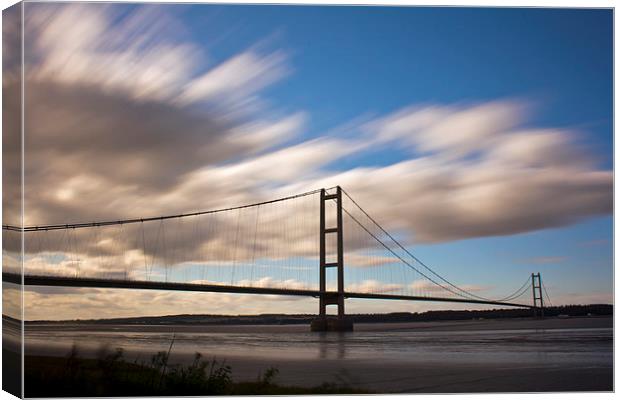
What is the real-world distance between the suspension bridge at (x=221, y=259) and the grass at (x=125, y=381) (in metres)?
1.01

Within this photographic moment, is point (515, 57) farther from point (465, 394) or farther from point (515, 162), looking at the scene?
point (465, 394)

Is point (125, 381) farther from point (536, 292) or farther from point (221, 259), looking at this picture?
point (536, 292)

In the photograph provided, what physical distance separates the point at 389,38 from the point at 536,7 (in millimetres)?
1714

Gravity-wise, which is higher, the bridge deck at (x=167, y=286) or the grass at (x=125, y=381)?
the bridge deck at (x=167, y=286)

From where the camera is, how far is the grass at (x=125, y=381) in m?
7.86

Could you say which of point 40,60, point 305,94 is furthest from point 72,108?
point 305,94

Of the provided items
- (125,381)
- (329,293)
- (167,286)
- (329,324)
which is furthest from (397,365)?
(329,293)

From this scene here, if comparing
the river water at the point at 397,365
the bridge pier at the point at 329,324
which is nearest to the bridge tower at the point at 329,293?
the bridge pier at the point at 329,324

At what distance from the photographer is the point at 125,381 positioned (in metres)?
8.08

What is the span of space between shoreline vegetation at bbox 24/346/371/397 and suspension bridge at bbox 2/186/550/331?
1.00 meters

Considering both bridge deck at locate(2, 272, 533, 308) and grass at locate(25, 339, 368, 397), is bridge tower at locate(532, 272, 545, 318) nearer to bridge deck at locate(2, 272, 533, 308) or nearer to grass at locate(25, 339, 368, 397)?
bridge deck at locate(2, 272, 533, 308)

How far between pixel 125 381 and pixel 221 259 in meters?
6.24

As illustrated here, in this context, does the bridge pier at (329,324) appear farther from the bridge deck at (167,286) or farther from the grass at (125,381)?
the grass at (125,381)

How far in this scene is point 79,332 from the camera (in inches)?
392
